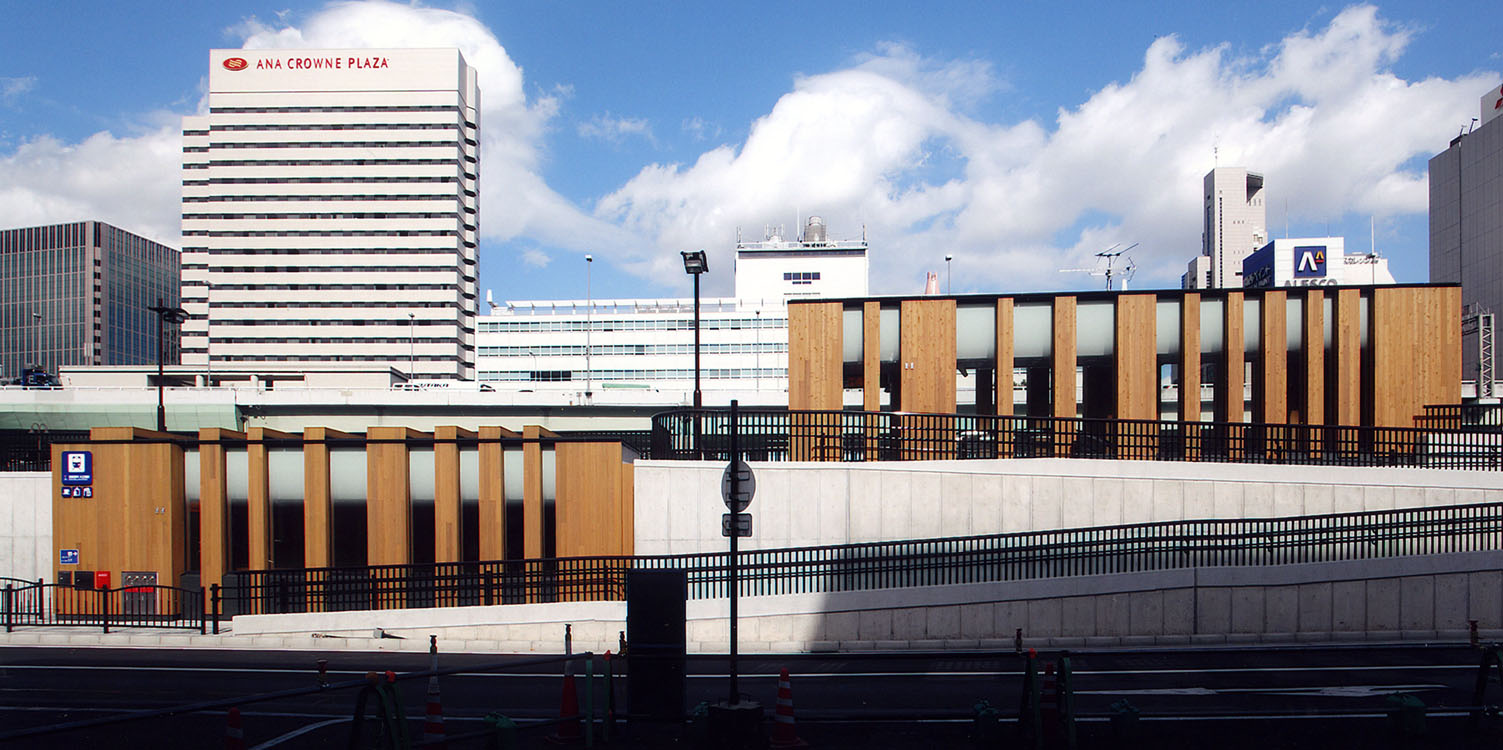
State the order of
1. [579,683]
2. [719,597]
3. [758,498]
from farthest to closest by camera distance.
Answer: [758,498], [719,597], [579,683]

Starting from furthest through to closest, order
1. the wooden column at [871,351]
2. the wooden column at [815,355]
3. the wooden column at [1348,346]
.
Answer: the wooden column at [871,351]
the wooden column at [815,355]
the wooden column at [1348,346]

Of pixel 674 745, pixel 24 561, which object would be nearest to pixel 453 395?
pixel 24 561

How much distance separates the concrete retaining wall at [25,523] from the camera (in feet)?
81.3

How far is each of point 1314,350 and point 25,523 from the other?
3492cm

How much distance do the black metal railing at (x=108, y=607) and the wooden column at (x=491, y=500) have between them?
20.8 feet

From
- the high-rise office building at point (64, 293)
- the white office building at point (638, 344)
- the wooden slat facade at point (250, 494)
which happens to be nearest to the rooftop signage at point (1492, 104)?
the white office building at point (638, 344)

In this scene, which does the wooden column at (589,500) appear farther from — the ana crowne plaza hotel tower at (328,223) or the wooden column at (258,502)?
the ana crowne plaza hotel tower at (328,223)

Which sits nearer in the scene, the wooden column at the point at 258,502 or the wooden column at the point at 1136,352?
the wooden column at the point at 258,502

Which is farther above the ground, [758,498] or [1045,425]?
[1045,425]

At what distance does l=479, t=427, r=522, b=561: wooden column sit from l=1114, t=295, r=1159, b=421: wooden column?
53.9ft

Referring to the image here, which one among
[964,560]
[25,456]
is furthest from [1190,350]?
[25,456]

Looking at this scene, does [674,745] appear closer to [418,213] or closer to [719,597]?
[719,597]

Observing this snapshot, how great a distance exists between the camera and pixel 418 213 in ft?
457

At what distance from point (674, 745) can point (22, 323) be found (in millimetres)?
227197
